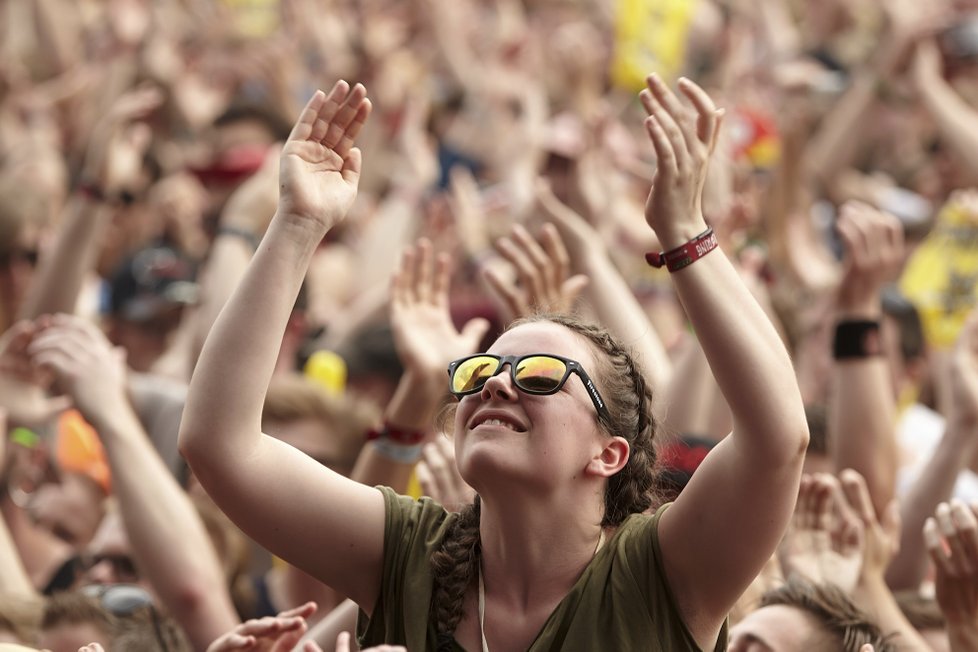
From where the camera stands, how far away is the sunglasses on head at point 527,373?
101 inches

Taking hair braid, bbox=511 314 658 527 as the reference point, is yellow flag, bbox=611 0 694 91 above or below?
above

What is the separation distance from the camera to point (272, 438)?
259 cm

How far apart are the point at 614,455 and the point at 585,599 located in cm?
28

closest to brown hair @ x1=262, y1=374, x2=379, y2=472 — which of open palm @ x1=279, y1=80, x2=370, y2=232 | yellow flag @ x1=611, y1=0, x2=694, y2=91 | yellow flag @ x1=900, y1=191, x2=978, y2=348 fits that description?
open palm @ x1=279, y1=80, x2=370, y2=232

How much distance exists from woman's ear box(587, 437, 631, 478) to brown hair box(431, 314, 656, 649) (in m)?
0.02

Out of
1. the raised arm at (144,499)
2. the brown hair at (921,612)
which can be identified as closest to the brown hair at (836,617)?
the brown hair at (921,612)

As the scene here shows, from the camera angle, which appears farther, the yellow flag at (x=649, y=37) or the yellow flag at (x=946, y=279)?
the yellow flag at (x=649, y=37)

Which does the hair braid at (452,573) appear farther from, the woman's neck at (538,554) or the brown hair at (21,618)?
the brown hair at (21,618)

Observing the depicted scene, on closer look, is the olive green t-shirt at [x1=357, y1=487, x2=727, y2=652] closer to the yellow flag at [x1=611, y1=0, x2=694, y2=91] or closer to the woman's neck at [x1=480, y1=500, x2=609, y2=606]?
the woman's neck at [x1=480, y1=500, x2=609, y2=606]

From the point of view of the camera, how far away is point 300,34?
930 centimetres

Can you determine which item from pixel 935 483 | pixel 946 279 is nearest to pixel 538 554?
pixel 935 483

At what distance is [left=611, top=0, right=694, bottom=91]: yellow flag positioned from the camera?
8.12 m

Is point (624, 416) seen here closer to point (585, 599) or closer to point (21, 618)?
point (585, 599)

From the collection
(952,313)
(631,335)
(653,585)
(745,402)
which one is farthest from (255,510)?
(952,313)
